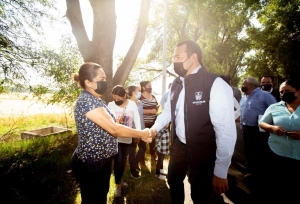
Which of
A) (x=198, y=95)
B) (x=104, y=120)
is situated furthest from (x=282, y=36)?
(x=104, y=120)

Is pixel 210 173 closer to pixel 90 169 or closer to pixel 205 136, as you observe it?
pixel 205 136

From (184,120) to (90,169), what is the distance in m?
1.27

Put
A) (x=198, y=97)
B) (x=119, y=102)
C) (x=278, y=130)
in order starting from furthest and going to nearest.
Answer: (x=119, y=102) → (x=278, y=130) → (x=198, y=97)

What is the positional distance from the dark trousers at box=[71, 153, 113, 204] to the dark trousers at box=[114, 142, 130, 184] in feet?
4.19

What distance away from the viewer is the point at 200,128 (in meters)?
2.10

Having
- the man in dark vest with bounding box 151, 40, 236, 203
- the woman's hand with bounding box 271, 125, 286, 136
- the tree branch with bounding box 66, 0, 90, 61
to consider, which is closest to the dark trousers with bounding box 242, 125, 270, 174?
the woman's hand with bounding box 271, 125, 286, 136

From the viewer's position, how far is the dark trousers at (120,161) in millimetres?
3572

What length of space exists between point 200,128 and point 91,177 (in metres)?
1.44

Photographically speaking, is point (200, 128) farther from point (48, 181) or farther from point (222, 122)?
point (48, 181)

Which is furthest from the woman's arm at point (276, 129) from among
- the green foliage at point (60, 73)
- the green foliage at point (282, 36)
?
the green foliage at point (282, 36)

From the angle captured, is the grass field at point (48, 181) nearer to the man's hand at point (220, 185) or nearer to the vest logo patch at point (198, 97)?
the man's hand at point (220, 185)

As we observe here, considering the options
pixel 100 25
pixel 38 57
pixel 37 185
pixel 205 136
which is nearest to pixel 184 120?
pixel 205 136

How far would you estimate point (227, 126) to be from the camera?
194cm

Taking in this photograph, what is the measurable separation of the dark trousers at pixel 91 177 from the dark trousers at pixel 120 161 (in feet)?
4.19
